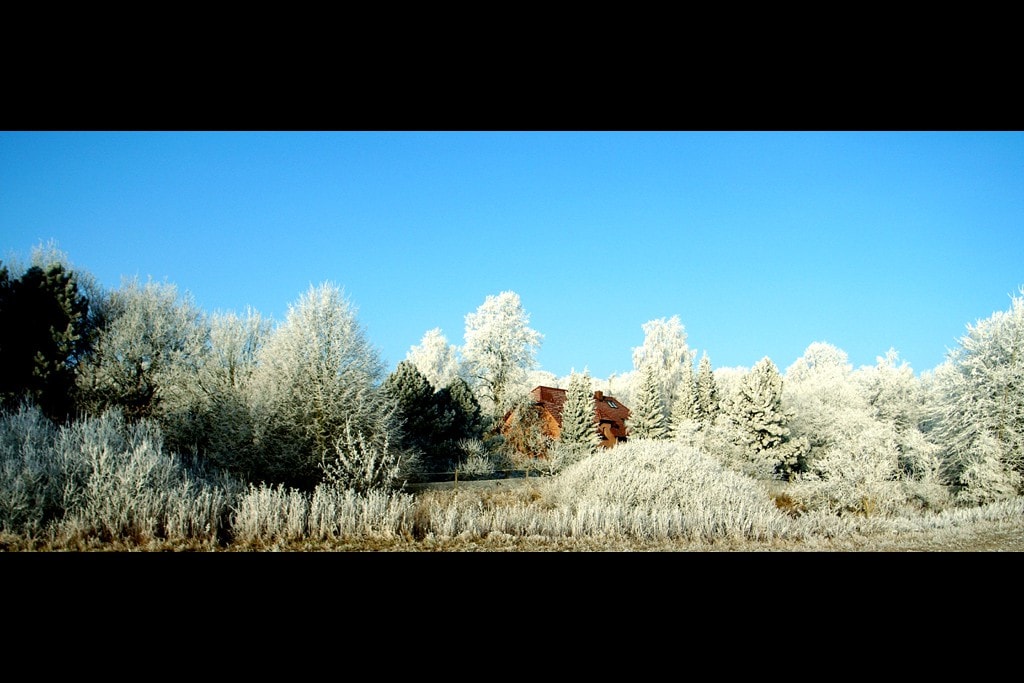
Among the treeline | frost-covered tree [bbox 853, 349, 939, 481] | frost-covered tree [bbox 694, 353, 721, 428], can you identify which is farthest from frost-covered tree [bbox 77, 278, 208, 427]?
frost-covered tree [bbox 853, 349, 939, 481]

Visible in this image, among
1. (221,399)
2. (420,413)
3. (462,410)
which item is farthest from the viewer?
(462,410)

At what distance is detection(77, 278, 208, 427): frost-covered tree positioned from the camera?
41.4 feet

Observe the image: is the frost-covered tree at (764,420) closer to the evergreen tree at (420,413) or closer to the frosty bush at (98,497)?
the evergreen tree at (420,413)

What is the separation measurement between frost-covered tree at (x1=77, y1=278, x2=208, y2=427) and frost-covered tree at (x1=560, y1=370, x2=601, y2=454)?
939 cm

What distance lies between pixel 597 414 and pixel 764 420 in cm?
540

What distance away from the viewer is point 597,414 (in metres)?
20.1

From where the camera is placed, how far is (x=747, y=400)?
18.2m

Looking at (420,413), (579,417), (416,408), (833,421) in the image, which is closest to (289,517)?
(579,417)

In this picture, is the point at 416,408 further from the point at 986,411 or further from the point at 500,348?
the point at 986,411

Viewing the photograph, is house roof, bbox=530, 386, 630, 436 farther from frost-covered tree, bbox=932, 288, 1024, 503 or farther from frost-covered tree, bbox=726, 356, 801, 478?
frost-covered tree, bbox=932, 288, 1024, 503

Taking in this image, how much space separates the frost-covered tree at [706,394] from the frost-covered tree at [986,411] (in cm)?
810

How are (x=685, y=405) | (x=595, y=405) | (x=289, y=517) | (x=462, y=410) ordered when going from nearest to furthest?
1. (x=289, y=517)
2. (x=685, y=405)
3. (x=462, y=410)
4. (x=595, y=405)

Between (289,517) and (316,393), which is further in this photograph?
(316,393)
